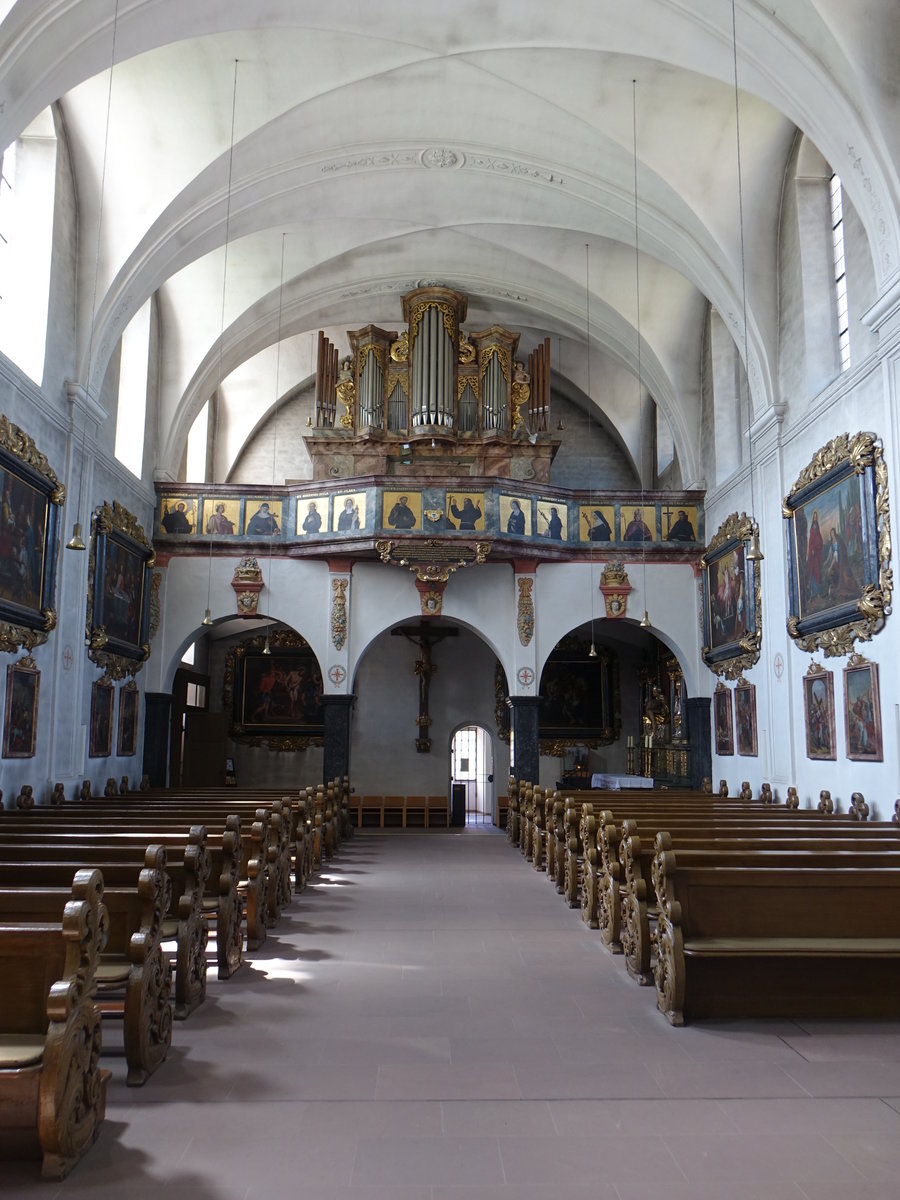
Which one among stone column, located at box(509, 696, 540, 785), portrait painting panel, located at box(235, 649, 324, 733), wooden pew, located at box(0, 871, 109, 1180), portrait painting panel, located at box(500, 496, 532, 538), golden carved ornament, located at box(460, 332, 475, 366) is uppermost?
golden carved ornament, located at box(460, 332, 475, 366)

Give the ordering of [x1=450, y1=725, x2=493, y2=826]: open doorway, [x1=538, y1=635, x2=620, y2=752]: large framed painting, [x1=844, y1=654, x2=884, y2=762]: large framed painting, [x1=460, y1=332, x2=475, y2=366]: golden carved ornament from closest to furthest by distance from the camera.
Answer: [x1=844, y1=654, x2=884, y2=762]: large framed painting
[x1=460, y1=332, x2=475, y2=366]: golden carved ornament
[x1=538, y1=635, x2=620, y2=752]: large framed painting
[x1=450, y1=725, x2=493, y2=826]: open doorway

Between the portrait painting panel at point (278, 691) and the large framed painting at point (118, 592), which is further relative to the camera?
the portrait painting panel at point (278, 691)

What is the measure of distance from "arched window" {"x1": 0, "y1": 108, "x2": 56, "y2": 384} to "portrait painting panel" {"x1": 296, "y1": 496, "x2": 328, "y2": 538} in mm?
6458

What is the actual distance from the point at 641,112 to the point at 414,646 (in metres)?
13.8

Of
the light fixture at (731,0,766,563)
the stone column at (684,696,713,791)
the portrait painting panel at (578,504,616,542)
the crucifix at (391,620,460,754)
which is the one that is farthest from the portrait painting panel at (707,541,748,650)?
the crucifix at (391,620,460,754)

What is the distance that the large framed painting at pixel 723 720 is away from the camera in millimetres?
17406

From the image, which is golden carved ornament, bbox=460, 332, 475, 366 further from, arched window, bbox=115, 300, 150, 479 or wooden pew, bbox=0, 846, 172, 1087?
wooden pew, bbox=0, 846, 172, 1087

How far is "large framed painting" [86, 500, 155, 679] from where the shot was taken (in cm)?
1554

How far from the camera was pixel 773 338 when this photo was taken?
15180mm

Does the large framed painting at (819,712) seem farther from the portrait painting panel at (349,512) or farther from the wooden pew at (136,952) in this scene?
the wooden pew at (136,952)

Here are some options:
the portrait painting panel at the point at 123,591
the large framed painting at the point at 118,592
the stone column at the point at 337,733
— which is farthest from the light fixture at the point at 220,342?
the stone column at the point at 337,733

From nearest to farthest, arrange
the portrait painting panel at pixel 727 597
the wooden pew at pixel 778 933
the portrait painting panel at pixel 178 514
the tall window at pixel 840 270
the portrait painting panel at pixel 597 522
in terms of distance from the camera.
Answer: the wooden pew at pixel 778 933
the tall window at pixel 840 270
the portrait painting panel at pixel 727 597
the portrait painting panel at pixel 178 514
the portrait painting panel at pixel 597 522

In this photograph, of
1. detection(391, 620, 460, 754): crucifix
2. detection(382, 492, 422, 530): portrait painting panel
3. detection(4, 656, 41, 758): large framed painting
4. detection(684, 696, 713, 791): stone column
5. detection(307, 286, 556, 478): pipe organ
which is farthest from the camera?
detection(391, 620, 460, 754): crucifix

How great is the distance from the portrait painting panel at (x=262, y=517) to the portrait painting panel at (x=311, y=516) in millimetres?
452
